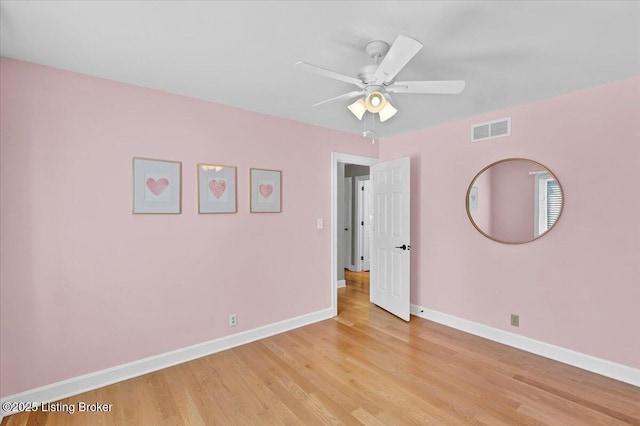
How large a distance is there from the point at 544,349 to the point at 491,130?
7.09 ft

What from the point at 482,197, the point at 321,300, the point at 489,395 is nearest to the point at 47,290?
the point at 321,300

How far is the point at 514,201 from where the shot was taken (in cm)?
301

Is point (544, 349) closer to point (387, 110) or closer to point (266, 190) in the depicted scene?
point (387, 110)

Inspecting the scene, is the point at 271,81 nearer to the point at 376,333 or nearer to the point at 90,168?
the point at 90,168

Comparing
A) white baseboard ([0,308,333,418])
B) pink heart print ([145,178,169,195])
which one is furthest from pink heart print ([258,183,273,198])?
white baseboard ([0,308,333,418])

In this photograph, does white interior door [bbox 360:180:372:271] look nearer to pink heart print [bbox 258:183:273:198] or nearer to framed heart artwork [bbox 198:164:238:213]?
pink heart print [bbox 258:183:273:198]

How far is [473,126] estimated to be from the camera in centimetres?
328

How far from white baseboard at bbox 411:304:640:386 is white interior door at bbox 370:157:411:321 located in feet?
1.44

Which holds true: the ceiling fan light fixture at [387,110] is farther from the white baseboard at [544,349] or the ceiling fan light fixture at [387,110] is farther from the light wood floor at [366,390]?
the white baseboard at [544,349]

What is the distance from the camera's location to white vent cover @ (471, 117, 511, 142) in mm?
3025

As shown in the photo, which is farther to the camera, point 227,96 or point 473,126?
point 473,126

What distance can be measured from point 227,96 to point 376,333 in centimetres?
284

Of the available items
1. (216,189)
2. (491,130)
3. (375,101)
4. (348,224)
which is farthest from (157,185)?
(348,224)

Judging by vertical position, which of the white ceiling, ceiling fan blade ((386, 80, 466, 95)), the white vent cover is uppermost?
the white ceiling
